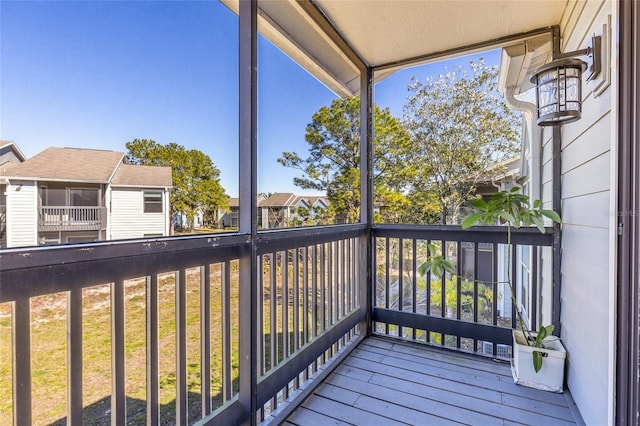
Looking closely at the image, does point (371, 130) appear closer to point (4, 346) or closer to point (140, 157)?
point (140, 157)

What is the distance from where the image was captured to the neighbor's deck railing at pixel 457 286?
242 centimetres

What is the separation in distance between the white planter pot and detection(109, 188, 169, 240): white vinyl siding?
2.24 metres

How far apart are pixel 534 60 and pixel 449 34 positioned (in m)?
0.78

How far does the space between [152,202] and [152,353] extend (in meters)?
0.55

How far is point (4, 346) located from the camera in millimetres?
836

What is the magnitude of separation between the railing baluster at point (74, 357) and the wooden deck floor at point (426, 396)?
1.11 m

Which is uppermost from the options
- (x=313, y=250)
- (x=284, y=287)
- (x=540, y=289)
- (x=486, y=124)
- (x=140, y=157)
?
(x=486, y=124)

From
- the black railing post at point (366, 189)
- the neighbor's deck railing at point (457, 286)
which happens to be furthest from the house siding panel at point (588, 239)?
the black railing post at point (366, 189)

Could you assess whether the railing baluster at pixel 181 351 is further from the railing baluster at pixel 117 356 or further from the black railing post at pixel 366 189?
the black railing post at pixel 366 189

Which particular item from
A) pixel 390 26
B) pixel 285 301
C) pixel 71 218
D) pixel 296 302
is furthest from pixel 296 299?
pixel 390 26

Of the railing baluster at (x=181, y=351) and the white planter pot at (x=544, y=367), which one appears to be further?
the white planter pot at (x=544, y=367)

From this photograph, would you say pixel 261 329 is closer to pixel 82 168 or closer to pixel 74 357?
pixel 74 357

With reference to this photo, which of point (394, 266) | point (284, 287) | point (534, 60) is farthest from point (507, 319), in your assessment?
point (534, 60)

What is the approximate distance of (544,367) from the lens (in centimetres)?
200
